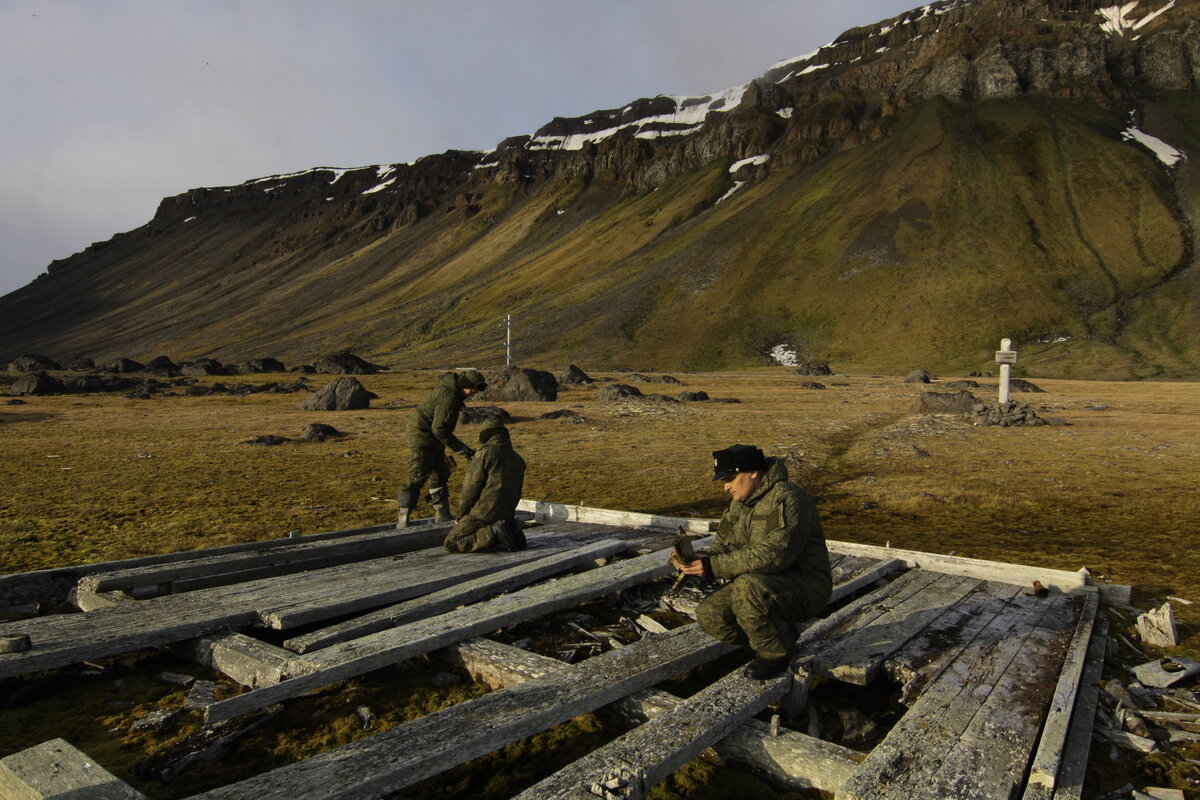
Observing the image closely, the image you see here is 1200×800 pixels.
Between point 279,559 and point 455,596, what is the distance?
3.14m

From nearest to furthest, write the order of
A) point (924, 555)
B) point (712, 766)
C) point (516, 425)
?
point (712, 766) < point (924, 555) < point (516, 425)

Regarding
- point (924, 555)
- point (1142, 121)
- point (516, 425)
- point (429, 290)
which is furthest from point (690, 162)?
point (924, 555)

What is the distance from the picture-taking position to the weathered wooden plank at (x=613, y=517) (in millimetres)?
10805

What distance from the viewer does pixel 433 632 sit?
605cm

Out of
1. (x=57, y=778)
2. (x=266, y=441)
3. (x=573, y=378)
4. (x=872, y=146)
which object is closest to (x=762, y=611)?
(x=57, y=778)

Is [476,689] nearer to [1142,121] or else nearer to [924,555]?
[924,555]

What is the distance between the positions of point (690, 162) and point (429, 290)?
266 ft

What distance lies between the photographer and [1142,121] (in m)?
142

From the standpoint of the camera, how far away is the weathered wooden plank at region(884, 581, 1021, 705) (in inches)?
219

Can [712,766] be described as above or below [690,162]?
below

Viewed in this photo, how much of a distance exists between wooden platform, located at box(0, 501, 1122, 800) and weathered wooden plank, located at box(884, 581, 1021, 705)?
24 mm

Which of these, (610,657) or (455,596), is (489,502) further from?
(610,657)

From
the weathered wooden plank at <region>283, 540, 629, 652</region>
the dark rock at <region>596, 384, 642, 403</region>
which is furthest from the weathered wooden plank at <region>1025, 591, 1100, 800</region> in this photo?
the dark rock at <region>596, 384, 642, 403</region>

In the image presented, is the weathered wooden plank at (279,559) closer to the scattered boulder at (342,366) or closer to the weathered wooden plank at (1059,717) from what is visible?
the weathered wooden plank at (1059,717)
